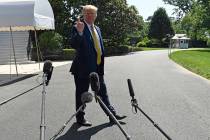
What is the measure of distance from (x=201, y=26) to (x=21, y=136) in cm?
5940

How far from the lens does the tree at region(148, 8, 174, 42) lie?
90688 millimetres

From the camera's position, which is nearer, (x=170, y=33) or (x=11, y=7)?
(x=11, y=7)

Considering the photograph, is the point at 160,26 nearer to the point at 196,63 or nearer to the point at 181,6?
the point at 181,6

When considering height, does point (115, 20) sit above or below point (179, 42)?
above

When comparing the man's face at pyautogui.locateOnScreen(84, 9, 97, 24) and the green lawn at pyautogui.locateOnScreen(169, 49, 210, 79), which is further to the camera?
the green lawn at pyautogui.locateOnScreen(169, 49, 210, 79)

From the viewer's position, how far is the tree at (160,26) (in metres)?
90.7

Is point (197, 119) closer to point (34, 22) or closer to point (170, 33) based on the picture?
point (34, 22)

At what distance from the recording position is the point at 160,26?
301ft

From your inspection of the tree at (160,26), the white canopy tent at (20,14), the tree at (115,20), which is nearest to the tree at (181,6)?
the tree at (160,26)

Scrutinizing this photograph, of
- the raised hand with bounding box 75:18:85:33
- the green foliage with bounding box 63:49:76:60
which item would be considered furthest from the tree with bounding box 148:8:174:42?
the raised hand with bounding box 75:18:85:33

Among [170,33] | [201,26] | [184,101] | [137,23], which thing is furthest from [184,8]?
[184,101]

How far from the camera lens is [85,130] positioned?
24.8ft

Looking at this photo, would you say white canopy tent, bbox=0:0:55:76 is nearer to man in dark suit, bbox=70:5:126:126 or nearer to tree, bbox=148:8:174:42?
man in dark suit, bbox=70:5:126:126

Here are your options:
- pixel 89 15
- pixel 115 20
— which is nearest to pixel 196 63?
pixel 89 15
